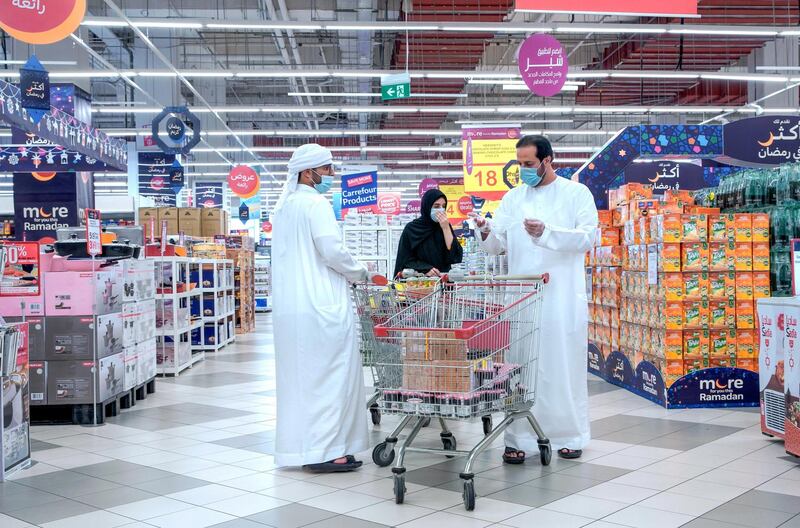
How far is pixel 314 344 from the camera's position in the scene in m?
4.62

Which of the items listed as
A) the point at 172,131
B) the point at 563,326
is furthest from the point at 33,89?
the point at 563,326

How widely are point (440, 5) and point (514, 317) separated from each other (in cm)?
1016

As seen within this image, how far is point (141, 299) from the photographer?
752 cm

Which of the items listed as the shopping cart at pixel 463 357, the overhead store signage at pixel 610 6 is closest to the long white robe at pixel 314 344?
the shopping cart at pixel 463 357

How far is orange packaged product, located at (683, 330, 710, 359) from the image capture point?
666 cm

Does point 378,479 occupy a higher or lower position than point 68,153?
lower

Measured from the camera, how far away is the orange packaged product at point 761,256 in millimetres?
6625

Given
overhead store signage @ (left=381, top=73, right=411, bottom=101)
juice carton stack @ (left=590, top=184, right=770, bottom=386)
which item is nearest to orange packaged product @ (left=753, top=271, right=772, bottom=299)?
juice carton stack @ (left=590, top=184, right=770, bottom=386)

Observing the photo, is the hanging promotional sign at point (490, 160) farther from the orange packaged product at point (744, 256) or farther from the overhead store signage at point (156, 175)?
the orange packaged product at point (744, 256)

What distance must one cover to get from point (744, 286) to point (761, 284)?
13 centimetres

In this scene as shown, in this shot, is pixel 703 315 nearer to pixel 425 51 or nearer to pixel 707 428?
pixel 707 428

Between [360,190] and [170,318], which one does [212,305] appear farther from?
[360,190]

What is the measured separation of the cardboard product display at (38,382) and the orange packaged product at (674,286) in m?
4.85

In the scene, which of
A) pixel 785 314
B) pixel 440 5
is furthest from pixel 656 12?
pixel 440 5
